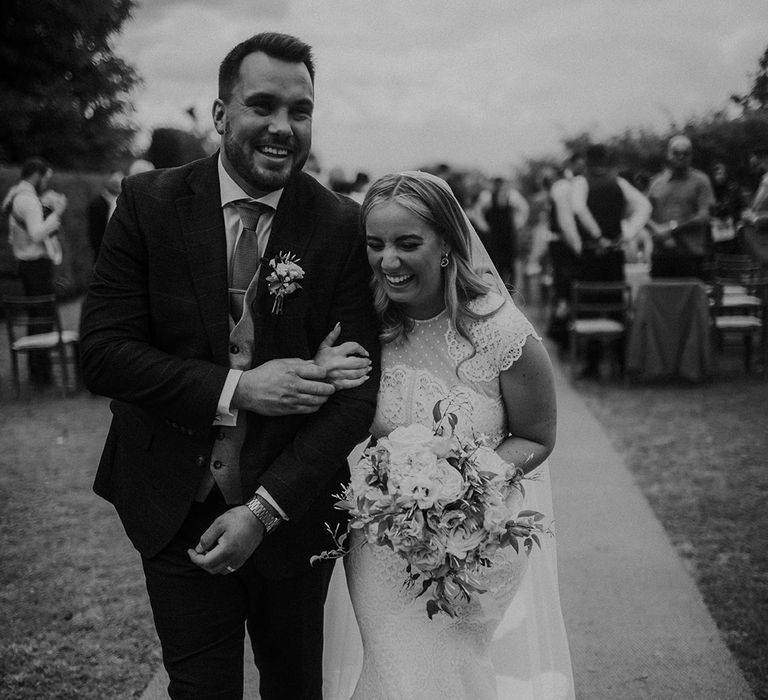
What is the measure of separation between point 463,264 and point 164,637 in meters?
1.46

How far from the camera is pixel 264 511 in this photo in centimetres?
245

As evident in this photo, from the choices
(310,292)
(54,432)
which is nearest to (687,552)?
(310,292)

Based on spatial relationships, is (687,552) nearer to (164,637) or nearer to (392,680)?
(392,680)

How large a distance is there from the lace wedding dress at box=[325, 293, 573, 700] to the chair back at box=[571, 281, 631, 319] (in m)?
6.48

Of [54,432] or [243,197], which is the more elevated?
[243,197]

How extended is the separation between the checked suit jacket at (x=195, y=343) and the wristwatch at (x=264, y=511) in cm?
4

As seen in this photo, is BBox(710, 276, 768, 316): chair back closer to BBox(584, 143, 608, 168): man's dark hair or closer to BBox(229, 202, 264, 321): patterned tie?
BBox(584, 143, 608, 168): man's dark hair

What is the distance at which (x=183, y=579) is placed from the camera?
2574 mm

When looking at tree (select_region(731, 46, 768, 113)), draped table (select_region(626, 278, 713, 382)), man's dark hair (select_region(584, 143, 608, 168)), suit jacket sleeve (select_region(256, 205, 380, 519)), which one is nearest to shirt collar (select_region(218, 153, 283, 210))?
suit jacket sleeve (select_region(256, 205, 380, 519))

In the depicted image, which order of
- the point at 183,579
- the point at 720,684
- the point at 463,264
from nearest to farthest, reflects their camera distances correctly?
1. the point at 183,579
2. the point at 463,264
3. the point at 720,684

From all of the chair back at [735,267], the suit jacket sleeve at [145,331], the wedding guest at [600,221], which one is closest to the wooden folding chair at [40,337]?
the wedding guest at [600,221]

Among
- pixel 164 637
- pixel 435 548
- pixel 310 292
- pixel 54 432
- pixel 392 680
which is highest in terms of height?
pixel 310 292

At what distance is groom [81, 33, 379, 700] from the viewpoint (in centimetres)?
242

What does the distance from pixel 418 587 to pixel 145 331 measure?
112cm
